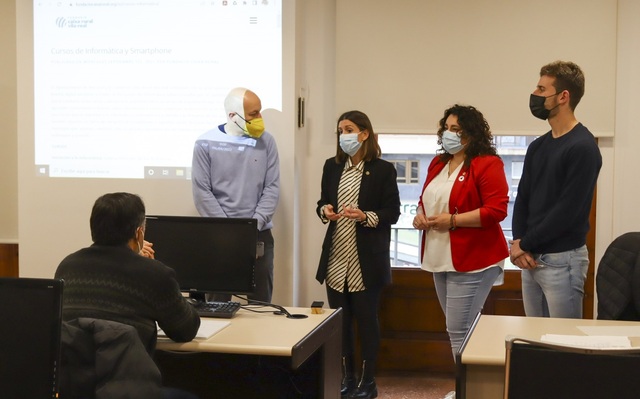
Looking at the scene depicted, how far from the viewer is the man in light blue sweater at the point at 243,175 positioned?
4328 mm

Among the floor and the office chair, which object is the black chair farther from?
the floor

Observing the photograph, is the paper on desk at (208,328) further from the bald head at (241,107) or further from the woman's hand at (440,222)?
the bald head at (241,107)

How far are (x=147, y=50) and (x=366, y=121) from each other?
1507 millimetres

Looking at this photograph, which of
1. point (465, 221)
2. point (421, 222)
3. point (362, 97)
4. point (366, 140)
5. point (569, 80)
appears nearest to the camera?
point (569, 80)

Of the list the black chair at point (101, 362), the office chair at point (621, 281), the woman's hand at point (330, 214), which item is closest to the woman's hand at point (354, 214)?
the woman's hand at point (330, 214)

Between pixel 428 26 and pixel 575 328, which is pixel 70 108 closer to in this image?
pixel 428 26

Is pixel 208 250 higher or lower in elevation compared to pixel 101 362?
higher

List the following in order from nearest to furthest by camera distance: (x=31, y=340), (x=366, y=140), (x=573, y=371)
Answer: (x=573, y=371)
(x=31, y=340)
(x=366, y=140)

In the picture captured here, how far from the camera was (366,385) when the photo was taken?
4324mm

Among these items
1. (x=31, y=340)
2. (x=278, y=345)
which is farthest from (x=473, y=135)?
(x=31, y=340)

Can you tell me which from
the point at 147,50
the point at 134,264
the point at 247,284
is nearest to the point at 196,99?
the point at 147,50

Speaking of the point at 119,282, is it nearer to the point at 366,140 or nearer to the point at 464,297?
the point at 464,297

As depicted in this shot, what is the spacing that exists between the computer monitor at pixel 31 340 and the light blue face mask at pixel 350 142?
234 cm

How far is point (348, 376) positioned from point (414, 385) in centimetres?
55
